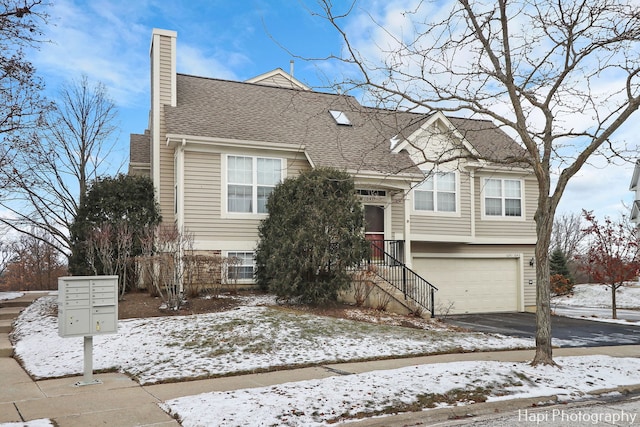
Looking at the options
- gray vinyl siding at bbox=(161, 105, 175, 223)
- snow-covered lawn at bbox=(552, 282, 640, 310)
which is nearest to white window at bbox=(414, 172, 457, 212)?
gray vinyl siding at bbox=(161, 105, 175, 223)

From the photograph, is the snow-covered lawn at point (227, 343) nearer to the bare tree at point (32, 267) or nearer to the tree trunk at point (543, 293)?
the tree trunk at point (543, 293)

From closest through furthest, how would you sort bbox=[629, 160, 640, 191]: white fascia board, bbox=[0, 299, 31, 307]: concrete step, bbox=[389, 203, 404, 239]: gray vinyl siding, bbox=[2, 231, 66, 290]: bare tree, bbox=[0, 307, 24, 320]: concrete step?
bbox=[0, 307, 24, 320]: concrete step < bbox=[0, 299, 31, 307]: concrete step < bbox=[389, 203, 404, 239]: gray vinyl siding < bbox=[2, 231, 66, 290]: bare tree < bbox=[629, 160, 640, 191]: white fascia board

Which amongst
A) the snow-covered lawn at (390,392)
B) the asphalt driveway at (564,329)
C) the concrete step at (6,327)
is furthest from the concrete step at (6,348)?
the asphalt driveway at (564,329)

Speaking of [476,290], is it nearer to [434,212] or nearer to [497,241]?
[497,241]

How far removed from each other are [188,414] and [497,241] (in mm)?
16590

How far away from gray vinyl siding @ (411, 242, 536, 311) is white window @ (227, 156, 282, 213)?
19.2 ft

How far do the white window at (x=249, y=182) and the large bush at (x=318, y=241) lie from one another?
2.54 m

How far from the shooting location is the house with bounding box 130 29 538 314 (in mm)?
15734

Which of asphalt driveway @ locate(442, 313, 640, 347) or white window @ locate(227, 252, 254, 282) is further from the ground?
white window @ locate(227, 252, 254, 282)

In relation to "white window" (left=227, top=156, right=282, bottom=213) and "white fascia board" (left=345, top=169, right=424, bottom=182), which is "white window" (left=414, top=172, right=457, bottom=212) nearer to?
"white fascia board" (left=345, top=169, right=424, bottom=182)

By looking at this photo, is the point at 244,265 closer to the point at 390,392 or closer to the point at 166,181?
the point at 166,181

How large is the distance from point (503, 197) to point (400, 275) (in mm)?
7019

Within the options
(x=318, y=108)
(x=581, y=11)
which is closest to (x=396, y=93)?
(x=581, y=11)

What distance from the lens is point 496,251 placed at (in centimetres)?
2072
